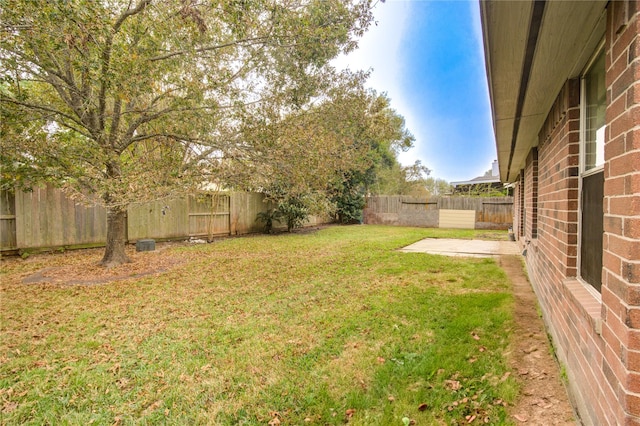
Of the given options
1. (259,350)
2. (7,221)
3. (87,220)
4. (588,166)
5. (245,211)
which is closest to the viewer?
(588,166)

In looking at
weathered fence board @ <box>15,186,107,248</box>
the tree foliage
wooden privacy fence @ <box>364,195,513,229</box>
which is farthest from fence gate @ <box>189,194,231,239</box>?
wooden privacy fence @ <box>364,195,513,229</box>

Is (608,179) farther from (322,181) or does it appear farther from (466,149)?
(466,149)

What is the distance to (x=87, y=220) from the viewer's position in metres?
8.73

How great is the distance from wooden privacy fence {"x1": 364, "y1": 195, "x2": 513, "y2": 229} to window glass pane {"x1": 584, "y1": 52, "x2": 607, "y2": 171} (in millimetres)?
14398

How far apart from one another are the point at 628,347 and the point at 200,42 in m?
6.30

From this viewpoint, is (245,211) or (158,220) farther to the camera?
(245,211)

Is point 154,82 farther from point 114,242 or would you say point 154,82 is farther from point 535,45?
point 535,45

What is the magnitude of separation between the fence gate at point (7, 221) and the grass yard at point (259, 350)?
2105 mm

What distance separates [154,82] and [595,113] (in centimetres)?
595

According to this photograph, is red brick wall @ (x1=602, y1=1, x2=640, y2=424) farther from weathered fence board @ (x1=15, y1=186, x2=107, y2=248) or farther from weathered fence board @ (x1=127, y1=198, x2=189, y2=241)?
weathered fence board @ (x1=127, y1=198, x2=189, y2=241)

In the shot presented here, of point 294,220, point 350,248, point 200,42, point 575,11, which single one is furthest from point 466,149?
point 575,11

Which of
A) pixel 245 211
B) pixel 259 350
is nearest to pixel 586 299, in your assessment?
pixel 259 350

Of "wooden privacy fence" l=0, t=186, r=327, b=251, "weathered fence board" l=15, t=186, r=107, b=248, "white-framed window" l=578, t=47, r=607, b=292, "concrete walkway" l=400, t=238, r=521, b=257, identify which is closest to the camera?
"white-framed window" l=578, t=47, r=607, b=292

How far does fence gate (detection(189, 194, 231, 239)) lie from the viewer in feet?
37.0
